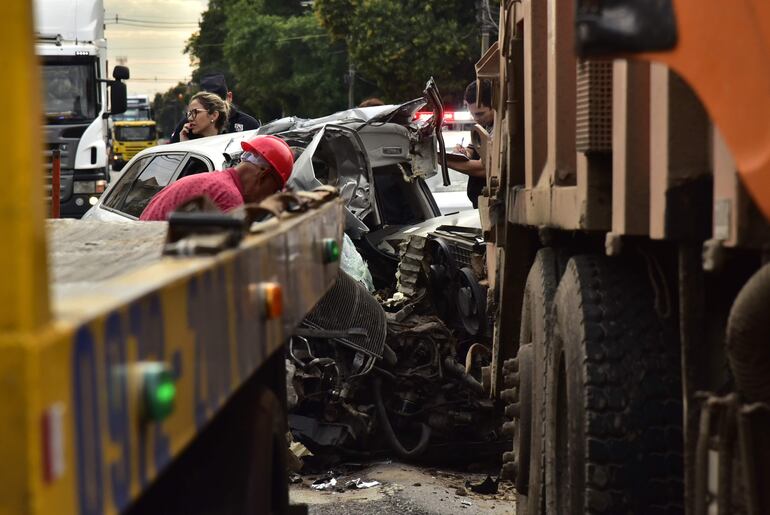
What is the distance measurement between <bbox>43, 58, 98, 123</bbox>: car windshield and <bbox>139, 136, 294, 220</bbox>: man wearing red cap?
1561 centimetres

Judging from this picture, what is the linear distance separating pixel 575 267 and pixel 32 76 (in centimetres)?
335

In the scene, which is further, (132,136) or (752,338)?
(132,136)

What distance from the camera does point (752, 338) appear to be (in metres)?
3.12

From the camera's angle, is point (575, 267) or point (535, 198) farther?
point (535, 198)

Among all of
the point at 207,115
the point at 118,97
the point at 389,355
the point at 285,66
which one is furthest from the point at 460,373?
the point at 285,66

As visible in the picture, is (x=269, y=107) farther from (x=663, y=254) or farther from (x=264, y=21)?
(x=663, y=254)

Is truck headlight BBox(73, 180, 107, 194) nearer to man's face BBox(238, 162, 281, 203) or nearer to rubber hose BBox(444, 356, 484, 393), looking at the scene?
rubber hose BBox(444, 356, 484, 393)

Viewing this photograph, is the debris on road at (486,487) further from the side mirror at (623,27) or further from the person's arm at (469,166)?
the side mirror at (623,27)

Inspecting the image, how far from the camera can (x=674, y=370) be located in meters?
4.30

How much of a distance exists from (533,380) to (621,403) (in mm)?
1381

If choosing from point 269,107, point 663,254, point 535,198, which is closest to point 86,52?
point 535,198

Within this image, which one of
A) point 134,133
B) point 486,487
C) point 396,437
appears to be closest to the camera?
point 486,487

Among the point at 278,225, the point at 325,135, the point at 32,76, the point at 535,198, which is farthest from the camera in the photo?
the point at 325,135

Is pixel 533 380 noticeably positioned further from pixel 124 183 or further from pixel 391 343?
pixel 124 183
